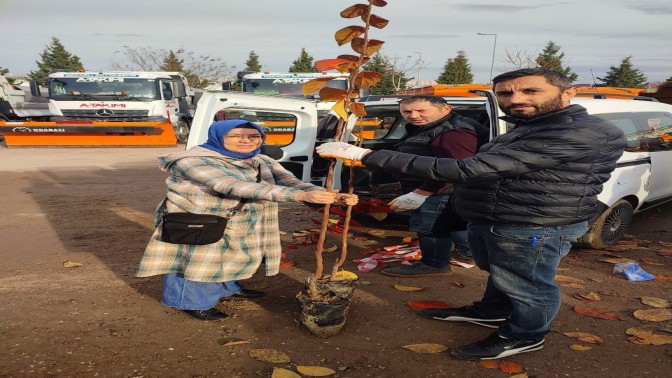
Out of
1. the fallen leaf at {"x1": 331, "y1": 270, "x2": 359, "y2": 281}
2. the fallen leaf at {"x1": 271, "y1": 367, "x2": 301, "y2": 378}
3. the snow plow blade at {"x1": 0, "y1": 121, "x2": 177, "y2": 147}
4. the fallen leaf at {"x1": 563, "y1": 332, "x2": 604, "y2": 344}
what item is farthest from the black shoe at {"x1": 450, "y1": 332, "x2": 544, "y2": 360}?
the snow plow blade at {"x1": 0, "y1": 121, "x2": 177, "y2": 147}

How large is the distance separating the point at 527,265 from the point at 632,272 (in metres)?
2.13

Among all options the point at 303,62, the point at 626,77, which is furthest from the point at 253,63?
the point at 626,77

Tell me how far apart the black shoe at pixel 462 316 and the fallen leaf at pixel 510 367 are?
1.62 ft

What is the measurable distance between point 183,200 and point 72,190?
19.9ft

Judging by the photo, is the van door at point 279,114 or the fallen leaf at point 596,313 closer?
the fallen leaf at point 596,313

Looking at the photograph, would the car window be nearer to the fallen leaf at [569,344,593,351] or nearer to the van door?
the fallen leaf at [569,344,593,351]

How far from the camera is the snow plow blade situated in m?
13.9

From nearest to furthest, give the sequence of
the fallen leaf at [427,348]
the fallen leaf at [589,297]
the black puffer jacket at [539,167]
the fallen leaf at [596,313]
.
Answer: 1. the black puffer jacket at [539,167]
2. the fallen leaf at [427,348]
3. the fallen leaf at [596,313]
4. the fallen leaf at [589,297]

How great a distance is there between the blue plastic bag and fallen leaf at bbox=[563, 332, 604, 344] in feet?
4.27

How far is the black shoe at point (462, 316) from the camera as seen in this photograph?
320 cm

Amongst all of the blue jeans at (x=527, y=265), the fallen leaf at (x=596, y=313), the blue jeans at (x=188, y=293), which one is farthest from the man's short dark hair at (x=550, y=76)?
the blue jeans at (x=188, y=293)

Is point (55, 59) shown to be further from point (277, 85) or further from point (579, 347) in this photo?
point (579, 347)

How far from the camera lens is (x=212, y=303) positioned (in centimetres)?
327

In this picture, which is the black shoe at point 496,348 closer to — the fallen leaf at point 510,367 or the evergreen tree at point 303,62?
the fallen leaf at point 510,367
